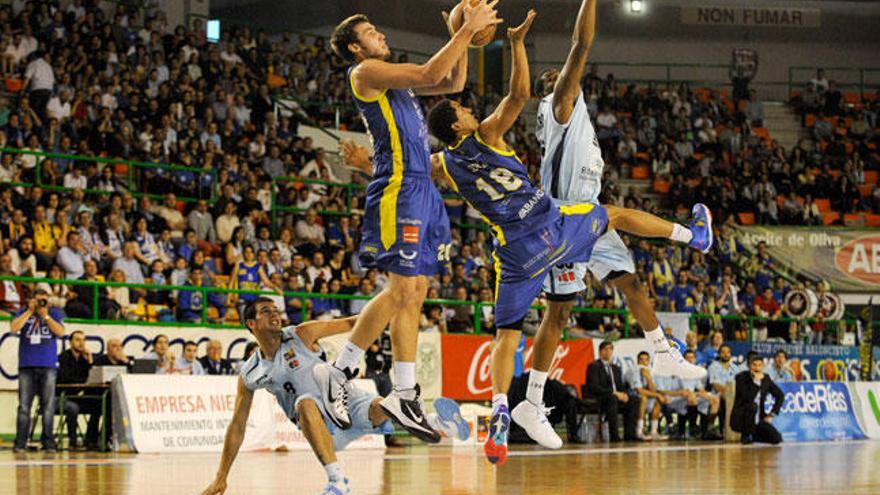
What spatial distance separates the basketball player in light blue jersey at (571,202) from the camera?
396 inches

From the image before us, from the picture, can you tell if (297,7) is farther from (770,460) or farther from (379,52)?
(379,52)

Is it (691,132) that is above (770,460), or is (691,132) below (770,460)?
above

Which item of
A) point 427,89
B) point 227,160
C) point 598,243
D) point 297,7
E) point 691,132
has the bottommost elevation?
point 598,243

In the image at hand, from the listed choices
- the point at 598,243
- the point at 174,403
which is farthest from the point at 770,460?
the point at 174,403

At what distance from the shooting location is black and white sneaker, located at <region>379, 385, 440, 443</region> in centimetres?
875

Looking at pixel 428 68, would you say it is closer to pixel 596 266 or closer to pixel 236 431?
pixel 596 266

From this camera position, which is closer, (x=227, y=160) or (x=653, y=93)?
(x=227, y=160)

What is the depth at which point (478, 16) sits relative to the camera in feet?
27.7

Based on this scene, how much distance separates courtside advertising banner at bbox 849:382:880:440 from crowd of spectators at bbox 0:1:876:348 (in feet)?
8.46

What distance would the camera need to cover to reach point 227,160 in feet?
76.7

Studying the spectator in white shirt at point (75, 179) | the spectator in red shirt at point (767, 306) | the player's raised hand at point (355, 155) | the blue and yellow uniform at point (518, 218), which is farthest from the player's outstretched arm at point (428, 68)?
the spectator in red shirt at point (767, 306)

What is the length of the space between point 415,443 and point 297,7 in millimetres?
18051

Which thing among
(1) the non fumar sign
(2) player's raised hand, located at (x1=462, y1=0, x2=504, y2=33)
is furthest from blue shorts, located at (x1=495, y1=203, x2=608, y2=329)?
(1) the non fumar sign

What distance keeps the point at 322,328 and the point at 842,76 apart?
34.1 m
